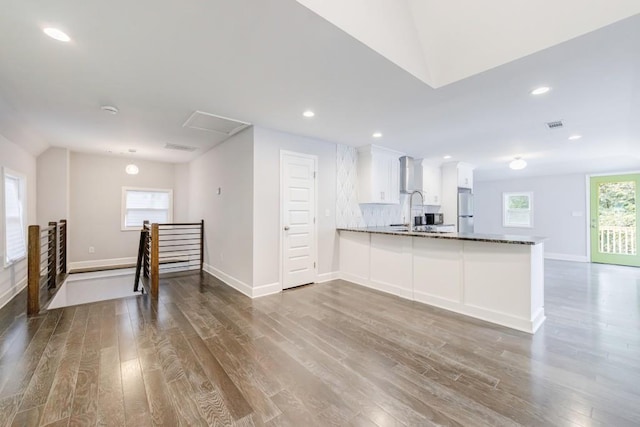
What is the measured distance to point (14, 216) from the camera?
13.5 feet

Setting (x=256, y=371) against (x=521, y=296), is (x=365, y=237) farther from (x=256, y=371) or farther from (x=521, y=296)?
(x=256, y=371)

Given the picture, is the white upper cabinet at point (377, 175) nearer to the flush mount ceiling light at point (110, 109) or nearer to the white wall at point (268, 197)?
the white wall at point (268, 197)

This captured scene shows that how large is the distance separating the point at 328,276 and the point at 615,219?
287 inches

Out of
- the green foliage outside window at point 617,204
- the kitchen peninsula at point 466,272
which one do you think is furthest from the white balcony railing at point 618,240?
the kitchen peninsula at point 466,272

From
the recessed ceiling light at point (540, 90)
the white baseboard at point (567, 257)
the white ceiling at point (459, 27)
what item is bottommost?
the white baseboard at point (567, 257)

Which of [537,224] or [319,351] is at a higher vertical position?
[537,224]

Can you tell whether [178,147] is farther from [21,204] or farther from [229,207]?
[21,204]

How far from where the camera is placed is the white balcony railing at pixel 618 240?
6305 mm

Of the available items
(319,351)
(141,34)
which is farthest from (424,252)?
(141,34)

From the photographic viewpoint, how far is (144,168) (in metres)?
6.61

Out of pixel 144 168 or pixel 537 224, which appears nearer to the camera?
pixel 144 168

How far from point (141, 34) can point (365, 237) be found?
3.75 meters

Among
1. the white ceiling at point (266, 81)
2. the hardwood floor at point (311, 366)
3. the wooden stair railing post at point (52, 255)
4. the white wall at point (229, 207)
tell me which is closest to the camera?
the hardwood floor at point (311, 366)

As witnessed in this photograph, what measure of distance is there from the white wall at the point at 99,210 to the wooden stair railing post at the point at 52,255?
122cm
